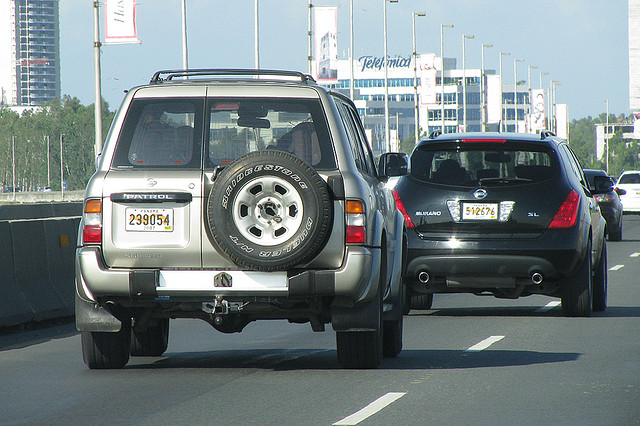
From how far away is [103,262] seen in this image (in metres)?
8.92

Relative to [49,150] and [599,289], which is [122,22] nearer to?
[599,289]

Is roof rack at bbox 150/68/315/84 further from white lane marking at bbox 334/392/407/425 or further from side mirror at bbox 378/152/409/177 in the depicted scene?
white lane marking at bbox 334/392/407/425

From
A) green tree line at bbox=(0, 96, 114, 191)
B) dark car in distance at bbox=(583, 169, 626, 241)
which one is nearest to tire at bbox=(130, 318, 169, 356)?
dark car in distance at bbox=(583, 169, 626, 241)

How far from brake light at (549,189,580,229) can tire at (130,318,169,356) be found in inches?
166

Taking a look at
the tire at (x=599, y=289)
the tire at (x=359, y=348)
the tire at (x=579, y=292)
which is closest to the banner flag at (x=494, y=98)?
the tire at (x=599, y=289)

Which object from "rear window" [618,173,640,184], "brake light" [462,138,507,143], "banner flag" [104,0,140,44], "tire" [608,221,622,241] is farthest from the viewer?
"rear window" [618,173,640,184]

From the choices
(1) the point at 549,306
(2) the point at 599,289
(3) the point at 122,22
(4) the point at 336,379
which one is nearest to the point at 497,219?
(2) the point at 599,289

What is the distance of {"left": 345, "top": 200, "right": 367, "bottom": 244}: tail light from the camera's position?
29.0 feet

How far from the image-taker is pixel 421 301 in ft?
49.4

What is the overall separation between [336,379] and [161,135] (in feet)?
6.70

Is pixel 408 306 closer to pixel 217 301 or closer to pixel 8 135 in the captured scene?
pixel 217 301

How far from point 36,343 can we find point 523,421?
5908 mm

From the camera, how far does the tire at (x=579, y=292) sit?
1334 centimetres

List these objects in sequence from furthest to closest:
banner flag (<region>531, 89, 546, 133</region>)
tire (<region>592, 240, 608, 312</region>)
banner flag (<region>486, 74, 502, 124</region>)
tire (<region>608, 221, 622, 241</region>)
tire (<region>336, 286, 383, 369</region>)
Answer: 1. banner flag (<region>531, 89, 546, 133</region>)
2. banner flag (<region>486, 74, 502, 124</region>)
3. tire (<region>608, 221, 622, 241</region>)
4. tire (<region>592, 240, 608, 312</region>)
5. tire (<region>336, 286, 383, 369</region>)
